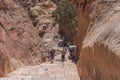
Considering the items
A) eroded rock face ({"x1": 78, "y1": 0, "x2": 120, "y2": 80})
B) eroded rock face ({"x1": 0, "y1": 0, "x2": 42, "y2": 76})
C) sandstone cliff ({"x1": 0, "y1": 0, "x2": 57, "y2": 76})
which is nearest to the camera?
eroded rock face ({"x1": 78, "y1": 0, "x2": 120, "y2": 80})

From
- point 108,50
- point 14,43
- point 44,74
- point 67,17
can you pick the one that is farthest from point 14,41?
A: point 108,50

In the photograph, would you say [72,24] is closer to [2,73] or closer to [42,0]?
[42,0]

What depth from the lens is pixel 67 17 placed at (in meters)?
29.0

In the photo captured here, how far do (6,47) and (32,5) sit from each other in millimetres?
15980

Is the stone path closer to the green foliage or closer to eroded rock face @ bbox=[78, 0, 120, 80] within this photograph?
eroded rock face @ bbox=[78, 0, 120, 80]

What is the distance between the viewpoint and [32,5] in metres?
33.1

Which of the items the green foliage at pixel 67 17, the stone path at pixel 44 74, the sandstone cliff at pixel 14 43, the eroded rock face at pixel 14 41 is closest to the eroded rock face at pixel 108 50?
the stone path at pixel 44 74

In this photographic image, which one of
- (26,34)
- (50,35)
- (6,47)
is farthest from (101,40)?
(50,35)

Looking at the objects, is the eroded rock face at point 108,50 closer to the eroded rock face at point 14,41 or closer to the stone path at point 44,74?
the stone path at point 44,74

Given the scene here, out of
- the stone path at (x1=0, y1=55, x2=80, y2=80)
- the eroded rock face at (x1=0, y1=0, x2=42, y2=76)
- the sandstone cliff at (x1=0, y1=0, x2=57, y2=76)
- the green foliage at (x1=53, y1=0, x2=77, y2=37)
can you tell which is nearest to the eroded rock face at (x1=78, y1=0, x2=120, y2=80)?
the stone path at (x1=0, y1=55, x2=80, y2=80)

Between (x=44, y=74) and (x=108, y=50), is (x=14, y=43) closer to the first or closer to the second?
(x=44, y=74)

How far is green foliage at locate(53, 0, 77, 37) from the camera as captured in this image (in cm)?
2878

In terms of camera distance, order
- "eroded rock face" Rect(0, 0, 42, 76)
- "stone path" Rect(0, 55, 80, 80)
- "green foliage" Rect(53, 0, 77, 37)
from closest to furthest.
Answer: "stone path" Rect(0, 55, 80, 80) → "eroded rock face" Rect(0, 0, 42, 76) → "green foliage" Rect(53, 0, 77, 37)

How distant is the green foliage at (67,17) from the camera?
28.8 m
